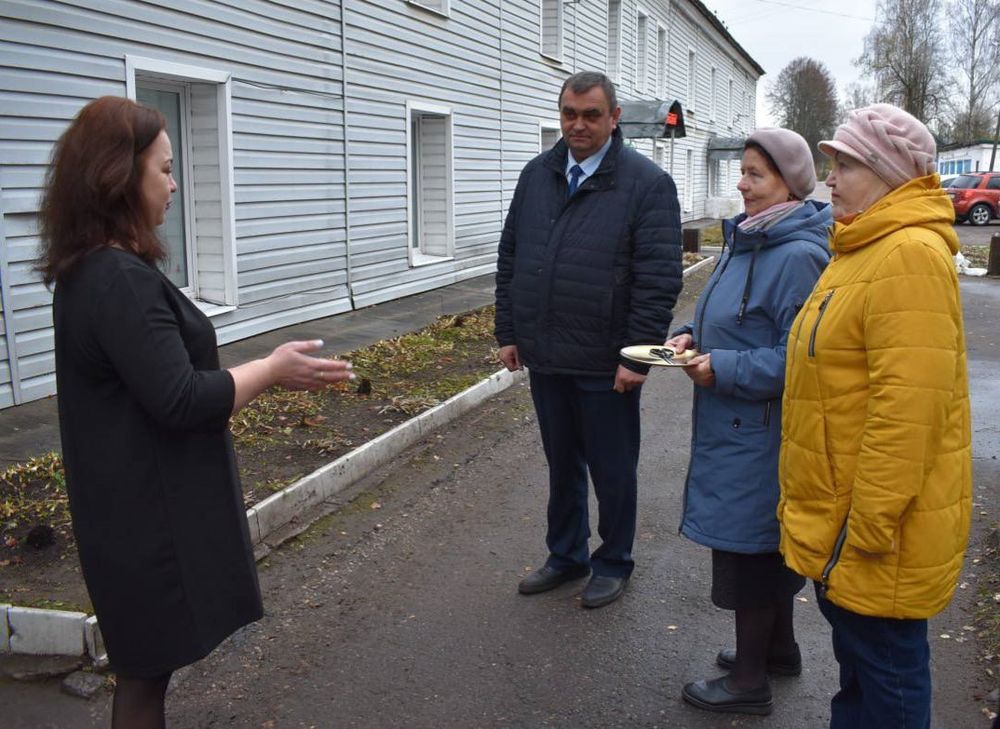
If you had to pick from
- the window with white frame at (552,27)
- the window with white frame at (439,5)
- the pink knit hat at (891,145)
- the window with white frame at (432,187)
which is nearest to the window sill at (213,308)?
the window with white frame at (432,187)

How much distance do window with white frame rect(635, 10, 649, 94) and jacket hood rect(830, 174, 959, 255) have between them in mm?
25603

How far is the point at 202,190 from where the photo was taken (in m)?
9.35

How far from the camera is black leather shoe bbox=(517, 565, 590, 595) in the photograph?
4438mm

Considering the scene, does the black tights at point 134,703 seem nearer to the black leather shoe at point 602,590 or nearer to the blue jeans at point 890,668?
the blue jeans at point 890,668

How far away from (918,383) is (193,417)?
5.76 ft

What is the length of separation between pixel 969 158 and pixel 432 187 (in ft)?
177

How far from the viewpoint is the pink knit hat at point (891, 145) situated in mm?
2469

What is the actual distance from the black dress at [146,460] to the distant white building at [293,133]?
471 mm

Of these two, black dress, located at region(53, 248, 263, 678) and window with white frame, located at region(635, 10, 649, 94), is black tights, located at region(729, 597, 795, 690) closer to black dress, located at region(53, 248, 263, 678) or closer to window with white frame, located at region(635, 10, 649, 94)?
black dress, located at region(53, 248, 263, 678)

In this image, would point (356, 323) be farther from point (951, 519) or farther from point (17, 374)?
point (951, 519)

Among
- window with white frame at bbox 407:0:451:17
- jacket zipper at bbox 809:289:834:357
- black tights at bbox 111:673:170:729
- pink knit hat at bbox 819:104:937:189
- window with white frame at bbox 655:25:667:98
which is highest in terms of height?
window with white frame at bbox 655:25:667:98

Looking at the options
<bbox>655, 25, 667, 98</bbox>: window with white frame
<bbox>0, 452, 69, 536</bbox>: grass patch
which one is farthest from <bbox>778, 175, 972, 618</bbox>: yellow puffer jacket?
<bbox>655, 25, 667, 98</bbox>: window with white frame

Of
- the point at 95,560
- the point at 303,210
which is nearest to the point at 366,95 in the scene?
the point at 303,210

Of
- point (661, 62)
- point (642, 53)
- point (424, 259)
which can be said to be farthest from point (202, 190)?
point (661, 62)
